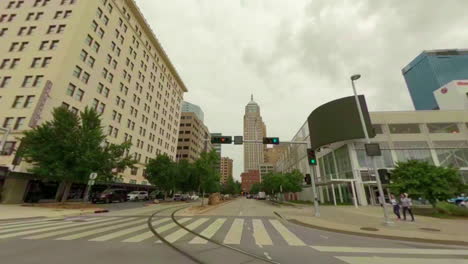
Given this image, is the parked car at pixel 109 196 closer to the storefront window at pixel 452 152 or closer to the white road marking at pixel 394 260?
the white road marking at pixel 394 260

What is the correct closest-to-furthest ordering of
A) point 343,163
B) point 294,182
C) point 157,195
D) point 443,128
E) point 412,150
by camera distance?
1. point 412,150
2. point 443,128
3. point 343,163
4. point 294,182
5. point 157,195

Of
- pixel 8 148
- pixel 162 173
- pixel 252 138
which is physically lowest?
pixel 162 173

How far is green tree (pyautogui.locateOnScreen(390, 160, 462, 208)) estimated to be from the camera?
54.6 ft

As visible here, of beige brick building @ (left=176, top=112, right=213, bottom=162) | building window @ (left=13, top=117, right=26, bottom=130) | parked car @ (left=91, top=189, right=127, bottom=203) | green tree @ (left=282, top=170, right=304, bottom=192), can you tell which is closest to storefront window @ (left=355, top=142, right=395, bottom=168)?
green tree @ (left=282, top=170, right=304, bottom=192)

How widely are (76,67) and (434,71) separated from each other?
173287mm

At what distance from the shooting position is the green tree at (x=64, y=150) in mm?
20094

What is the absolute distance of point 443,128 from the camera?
3512 centimetres

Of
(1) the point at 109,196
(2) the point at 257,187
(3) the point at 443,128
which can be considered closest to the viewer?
(1) the point at 109,196

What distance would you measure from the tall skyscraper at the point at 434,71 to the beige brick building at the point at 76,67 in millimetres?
157973

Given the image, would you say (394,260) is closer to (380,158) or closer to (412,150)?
(380,158)

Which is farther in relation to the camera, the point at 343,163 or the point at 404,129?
the point at 343,163

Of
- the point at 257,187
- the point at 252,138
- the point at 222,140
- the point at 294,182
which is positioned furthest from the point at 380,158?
the point at 252,138

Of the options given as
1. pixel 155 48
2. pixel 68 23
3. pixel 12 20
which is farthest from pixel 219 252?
pixel 155 48

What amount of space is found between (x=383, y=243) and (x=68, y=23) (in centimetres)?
4607
